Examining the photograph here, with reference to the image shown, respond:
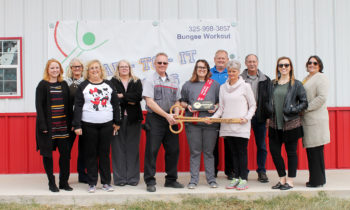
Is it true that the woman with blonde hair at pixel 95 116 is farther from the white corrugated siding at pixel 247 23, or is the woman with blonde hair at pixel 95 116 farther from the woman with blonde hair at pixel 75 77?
the white corrugated siding at pixel 247 23

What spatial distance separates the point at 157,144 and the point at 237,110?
117 cm

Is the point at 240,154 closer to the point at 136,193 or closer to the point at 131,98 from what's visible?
the point at 136,193

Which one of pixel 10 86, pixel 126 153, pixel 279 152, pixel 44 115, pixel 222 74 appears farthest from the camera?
pixel 10 86

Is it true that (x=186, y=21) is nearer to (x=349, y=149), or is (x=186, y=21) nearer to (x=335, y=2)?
(x=335, y=2)

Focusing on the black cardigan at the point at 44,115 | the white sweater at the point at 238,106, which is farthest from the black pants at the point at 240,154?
the black cardigan at the point at 44,115

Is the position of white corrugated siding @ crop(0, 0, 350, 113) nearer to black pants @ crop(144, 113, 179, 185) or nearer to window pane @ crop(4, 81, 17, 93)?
window pane @ crop(4, 81, 17, 93)

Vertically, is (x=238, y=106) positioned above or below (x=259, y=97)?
below

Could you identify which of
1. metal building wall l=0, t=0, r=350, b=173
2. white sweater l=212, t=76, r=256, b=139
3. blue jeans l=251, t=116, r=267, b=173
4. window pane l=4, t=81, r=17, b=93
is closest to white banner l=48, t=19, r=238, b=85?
metal building wall l=0, t=0, r=350, b=173

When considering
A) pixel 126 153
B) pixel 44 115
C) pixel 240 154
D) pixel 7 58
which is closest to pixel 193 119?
pixel 240 154

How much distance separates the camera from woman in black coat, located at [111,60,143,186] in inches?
209

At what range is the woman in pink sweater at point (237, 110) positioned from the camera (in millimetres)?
4961

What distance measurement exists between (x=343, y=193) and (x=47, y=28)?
519cm

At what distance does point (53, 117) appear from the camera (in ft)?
16.2

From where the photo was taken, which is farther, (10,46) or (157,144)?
(10,46)
